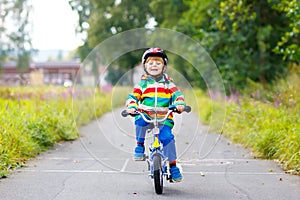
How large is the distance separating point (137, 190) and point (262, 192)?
1.47m

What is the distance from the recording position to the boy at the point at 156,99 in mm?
6141

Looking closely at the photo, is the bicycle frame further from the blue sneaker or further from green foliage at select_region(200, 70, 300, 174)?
green foliage at select_region(200, 70, 300, 174)

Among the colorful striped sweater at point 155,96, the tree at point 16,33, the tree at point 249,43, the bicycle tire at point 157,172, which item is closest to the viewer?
the bicycle tire at point 157,172

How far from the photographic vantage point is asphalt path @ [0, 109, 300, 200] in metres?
6.20

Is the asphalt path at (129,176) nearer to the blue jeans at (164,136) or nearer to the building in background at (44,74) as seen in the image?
the blue jeans at (164,136)

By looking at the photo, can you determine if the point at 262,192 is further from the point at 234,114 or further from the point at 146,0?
the point at 146,0

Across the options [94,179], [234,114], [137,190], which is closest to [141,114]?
[137,190]

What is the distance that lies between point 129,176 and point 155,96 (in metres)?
1.81

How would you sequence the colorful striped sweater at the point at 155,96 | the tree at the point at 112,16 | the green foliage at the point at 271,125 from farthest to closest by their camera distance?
the tree at the point at 112,16 < the green foliage at the point at 271,125 < the colorful striped sweater at the point at 155,96

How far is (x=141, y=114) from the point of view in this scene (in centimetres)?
604

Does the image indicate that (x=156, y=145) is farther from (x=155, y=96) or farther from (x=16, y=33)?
(x=16, y=33)

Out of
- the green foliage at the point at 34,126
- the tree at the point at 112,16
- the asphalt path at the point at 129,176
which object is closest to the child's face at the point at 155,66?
the asphalt path at the point at 129,176

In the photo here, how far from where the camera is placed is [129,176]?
7527mm

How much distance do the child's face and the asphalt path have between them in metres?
1.05
